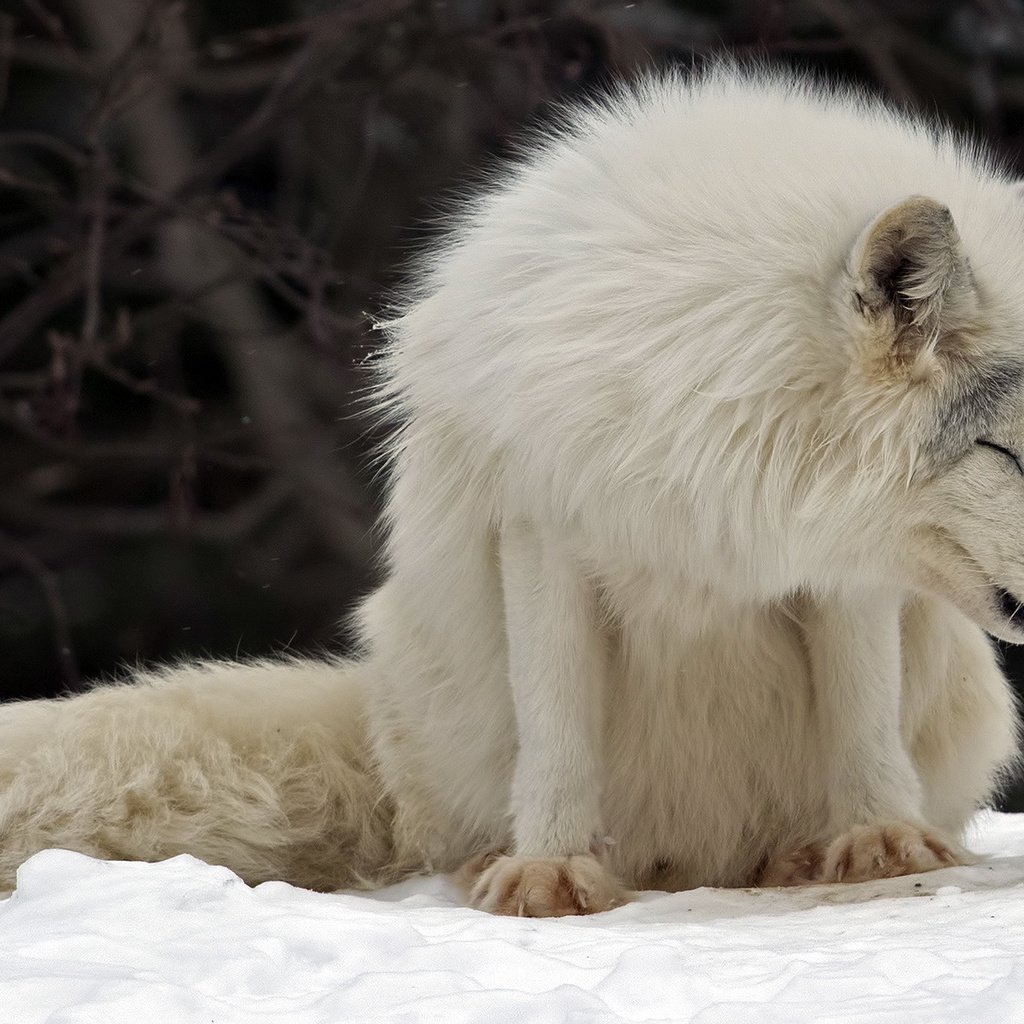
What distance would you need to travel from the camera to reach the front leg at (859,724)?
2.77 m

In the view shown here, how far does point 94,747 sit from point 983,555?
1.46 m

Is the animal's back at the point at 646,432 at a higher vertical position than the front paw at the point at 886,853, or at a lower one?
higher

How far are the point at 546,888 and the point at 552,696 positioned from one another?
31 centimetres

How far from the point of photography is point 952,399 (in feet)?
8.09

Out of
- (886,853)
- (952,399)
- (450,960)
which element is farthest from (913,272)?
(450,960)

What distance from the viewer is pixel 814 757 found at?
2.95 m

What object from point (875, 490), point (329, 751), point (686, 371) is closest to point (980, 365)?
point (875, 490)

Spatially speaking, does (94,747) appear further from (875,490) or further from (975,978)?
(975,978)

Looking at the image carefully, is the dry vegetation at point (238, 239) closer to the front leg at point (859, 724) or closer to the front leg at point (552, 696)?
the front leg at point (552, 696)

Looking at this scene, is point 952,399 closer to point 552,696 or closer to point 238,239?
point 552,696

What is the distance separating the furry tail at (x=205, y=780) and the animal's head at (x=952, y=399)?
3.78 feet

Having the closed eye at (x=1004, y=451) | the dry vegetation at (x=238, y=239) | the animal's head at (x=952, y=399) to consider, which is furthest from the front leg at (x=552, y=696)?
the dry vegetation at (x=238, y=239)

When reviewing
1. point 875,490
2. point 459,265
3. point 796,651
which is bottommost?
point 796,651

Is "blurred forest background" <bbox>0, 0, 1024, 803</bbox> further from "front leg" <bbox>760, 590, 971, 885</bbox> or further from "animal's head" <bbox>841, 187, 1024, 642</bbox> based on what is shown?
"animal's head" <bbox>841, 187, 1024, 642</bbox>
